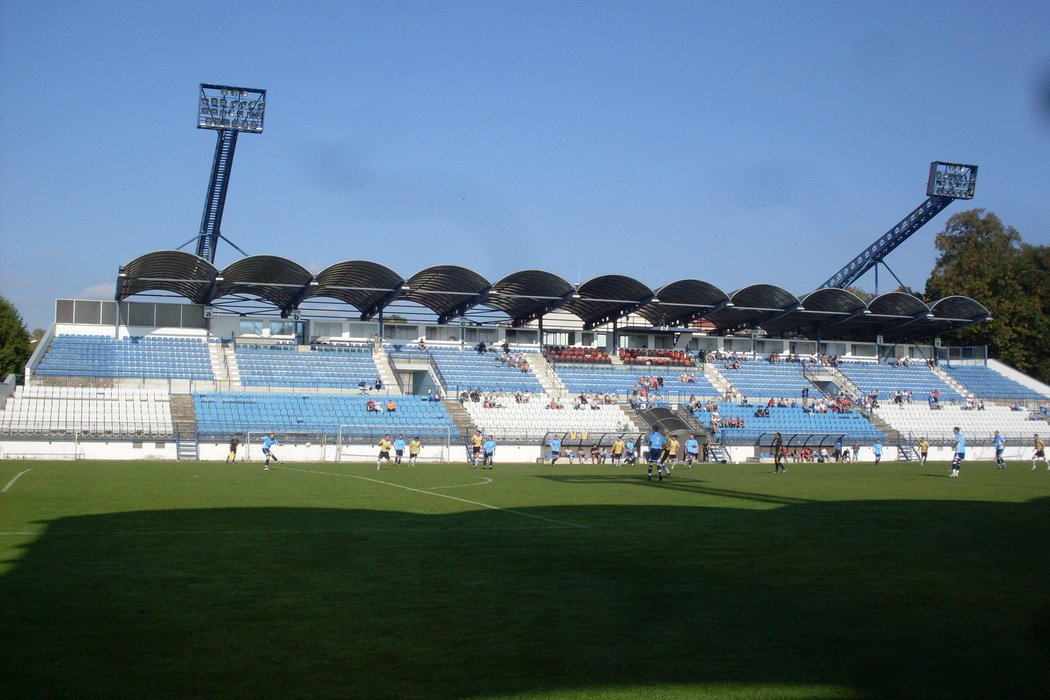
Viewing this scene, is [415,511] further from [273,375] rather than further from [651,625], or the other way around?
[273,375]

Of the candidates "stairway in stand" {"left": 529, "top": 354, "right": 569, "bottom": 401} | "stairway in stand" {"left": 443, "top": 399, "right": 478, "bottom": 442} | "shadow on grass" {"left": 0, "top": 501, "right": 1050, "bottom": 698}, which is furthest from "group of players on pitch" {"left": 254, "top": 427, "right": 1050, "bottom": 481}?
"shadow on grass" {"left": 0, "top": 501, "right": 1050, "bottom": 698}

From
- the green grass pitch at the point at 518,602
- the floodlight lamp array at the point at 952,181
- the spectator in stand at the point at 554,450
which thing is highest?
the floodlight lamp array at the point at 952,181

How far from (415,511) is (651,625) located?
35.9 feet

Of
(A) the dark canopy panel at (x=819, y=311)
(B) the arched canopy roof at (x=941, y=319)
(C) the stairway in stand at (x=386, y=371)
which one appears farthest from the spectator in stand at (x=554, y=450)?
(B) the arched canopy roof at (x=941, y=319)

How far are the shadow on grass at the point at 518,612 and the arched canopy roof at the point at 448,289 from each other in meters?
44.7

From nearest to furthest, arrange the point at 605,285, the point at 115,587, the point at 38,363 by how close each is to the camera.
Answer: the point at 115,587 → the point at 38,363 → the point at 605,285

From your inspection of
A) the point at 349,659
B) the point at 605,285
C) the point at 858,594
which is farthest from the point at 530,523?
the point at 605,285

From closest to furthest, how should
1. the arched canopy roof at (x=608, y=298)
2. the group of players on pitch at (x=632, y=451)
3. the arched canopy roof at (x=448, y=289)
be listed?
the group of players on pitch at (x=632, y=451), the arched canopy roof at (x=448, y=289), the arched canopy roof at (x=608, y=298)

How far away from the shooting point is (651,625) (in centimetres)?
872

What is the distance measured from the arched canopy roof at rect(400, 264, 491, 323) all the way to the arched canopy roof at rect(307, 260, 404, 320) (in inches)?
41.6

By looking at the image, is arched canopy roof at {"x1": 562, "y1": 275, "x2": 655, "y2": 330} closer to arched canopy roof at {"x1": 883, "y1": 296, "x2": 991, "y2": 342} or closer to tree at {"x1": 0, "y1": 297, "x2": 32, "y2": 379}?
arched canopy roof at {"x1": 883, "y1": 296, "x2": 991, "y2": 342}

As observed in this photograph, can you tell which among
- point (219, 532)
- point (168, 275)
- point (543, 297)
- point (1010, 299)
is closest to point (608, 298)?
point (543, 297)

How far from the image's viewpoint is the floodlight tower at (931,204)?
74312 millimetres

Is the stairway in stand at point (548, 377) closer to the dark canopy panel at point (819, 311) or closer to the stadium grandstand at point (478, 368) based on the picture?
the stadium grandstand at point (478, 368)
